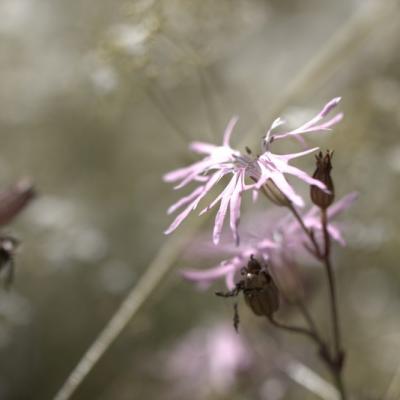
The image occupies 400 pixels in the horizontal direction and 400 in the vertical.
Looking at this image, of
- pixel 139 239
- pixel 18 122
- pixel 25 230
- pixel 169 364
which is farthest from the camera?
pixel 18 122

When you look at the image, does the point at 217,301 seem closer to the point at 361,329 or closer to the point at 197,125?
the point at 361,329

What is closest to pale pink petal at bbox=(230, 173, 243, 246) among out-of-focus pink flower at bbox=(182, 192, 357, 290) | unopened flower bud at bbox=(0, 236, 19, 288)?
out-of-focus pink flower at bbox=(182, 192, 357, 290)

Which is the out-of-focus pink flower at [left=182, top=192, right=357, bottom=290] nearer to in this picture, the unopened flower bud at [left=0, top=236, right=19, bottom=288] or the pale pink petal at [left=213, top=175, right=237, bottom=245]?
the pale pink petal at [left=213, top=175, right=237, bottom=245]

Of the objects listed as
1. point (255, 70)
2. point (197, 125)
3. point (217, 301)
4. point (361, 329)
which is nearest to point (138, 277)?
point (217, 301)

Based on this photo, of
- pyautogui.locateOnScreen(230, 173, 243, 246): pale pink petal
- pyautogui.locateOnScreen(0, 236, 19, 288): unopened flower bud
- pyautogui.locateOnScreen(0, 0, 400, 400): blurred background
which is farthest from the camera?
pyautogui.locateOnScreen(0, 0, 400, 400): blurred background

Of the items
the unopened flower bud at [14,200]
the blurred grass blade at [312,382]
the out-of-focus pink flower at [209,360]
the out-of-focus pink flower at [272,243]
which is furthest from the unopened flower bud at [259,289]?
the out-of-focus pink flower at [209,360]

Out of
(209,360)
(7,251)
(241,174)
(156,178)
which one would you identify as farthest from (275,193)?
(156,178)

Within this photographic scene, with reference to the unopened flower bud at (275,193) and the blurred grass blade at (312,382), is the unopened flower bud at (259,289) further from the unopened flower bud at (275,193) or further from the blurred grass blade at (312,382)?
the blurred grass blade at (312,382)

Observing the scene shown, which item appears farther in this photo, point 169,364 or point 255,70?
point 255,70
